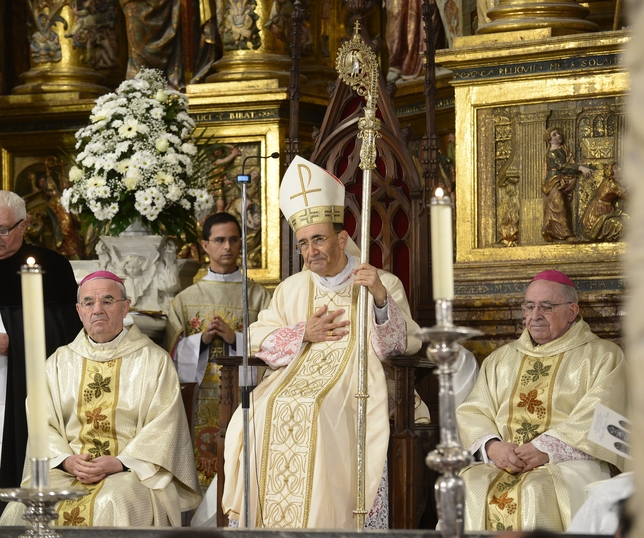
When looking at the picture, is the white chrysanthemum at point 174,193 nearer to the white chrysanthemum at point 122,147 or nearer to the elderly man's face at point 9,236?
the white chrysanthemum at point 122,147

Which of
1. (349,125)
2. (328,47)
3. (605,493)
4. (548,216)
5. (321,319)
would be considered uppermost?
(328,47)

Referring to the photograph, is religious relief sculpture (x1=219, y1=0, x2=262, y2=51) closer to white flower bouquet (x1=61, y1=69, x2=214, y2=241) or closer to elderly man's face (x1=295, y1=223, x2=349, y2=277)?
white flower bouquet (x1=61, y1=69, x2=214, y2=241)

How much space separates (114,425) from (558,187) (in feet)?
9.95

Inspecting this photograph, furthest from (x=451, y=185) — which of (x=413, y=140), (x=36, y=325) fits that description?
(x=36, y=325)

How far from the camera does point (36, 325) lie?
7.86ft

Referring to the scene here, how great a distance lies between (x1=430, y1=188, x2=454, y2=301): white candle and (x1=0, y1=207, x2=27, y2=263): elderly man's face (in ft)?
13.4

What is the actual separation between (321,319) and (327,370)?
0.91ft

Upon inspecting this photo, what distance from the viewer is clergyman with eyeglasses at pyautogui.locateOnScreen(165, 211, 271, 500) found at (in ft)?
23.8

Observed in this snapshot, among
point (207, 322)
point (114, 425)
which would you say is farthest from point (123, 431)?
point (207, 322)

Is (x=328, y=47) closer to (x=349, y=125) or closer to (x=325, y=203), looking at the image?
(x=349, y=125)

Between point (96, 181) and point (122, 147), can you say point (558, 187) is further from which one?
point (96, 181)

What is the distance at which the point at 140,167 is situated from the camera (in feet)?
24.0

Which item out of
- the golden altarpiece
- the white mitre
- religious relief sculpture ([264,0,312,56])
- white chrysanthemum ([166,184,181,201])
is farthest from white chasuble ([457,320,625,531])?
religious relief sculpture ([264,0,312,56])

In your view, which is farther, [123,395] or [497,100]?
[497,100]
